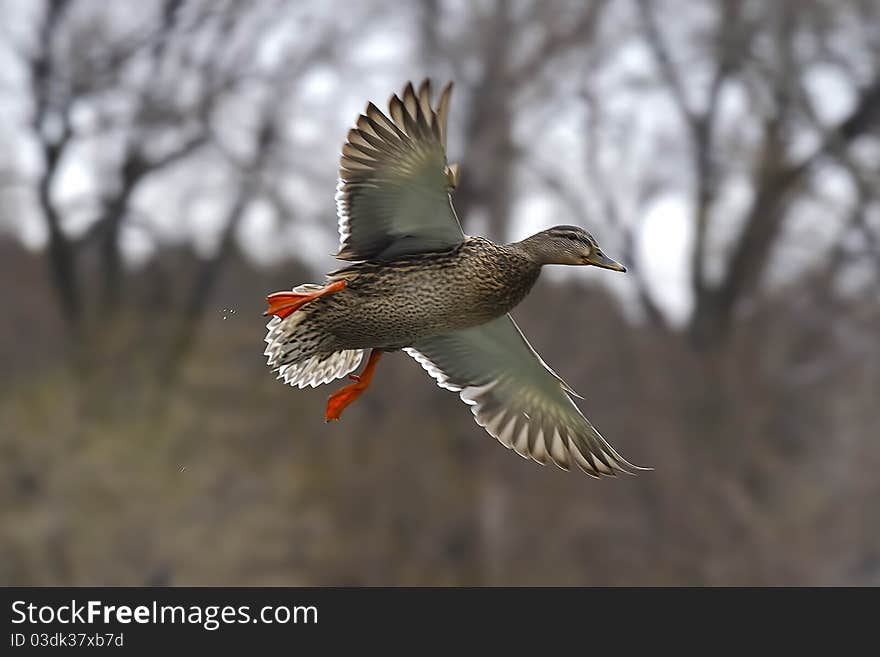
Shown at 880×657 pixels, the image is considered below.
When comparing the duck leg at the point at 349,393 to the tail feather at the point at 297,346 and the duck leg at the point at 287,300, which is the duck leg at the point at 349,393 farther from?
the duck leg at the point at 287,300

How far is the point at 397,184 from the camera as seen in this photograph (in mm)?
3332

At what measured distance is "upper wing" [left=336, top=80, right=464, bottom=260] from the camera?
10.6 ft

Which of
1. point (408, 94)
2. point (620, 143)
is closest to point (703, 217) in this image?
point (620, 143)

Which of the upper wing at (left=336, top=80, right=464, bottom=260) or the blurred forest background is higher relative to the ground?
the blurred forest background

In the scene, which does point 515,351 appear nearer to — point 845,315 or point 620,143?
point 620,143

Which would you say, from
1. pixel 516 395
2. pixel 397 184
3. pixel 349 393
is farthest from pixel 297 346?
pixel 516 395

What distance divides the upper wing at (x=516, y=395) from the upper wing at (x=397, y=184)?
22.9 inches

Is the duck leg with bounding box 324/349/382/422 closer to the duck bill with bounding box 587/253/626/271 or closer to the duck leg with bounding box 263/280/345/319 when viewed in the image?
the duck leg with bounding box 263/280/345/319

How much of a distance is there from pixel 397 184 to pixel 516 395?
1.00 metres

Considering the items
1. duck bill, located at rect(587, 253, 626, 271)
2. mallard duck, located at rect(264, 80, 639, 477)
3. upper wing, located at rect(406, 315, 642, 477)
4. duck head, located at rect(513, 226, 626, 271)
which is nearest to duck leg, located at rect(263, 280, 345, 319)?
mallard duck, located at rect(264, 80, 639, 477)

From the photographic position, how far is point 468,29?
38.7 feet

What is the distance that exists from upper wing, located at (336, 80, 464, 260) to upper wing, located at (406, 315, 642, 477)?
1.91 feet
